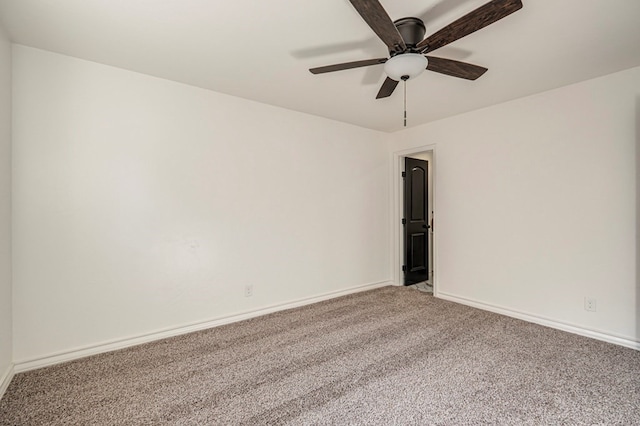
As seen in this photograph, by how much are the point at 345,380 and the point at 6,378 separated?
Result: 89.0 inches

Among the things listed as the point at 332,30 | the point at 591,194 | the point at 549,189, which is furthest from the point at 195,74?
the point at 591,194

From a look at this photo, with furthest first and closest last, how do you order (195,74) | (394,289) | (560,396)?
(394,289)
(195,74)
(560,396)

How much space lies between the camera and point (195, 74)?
8.79 feet

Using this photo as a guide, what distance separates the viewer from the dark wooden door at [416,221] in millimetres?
4668

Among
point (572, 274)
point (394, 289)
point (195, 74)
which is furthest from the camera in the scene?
point (394, 289)

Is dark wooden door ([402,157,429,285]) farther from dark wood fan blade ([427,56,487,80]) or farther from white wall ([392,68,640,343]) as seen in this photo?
dark wood fan blade ([427,56,487,80])

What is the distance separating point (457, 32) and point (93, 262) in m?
3.06

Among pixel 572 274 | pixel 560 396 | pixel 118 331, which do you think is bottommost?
pixel 560 396

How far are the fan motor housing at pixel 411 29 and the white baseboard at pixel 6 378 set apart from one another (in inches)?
131

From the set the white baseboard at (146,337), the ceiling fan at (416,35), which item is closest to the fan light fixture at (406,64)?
the ceiling fan at (416,35)

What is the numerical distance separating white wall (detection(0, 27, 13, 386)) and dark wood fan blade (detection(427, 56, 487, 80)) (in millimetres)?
2827

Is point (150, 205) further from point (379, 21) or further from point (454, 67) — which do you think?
point (454, 67)

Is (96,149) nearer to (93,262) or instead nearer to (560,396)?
(93,262)

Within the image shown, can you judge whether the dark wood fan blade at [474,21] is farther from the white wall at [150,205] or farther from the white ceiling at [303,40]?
the white wall at [150,205]
